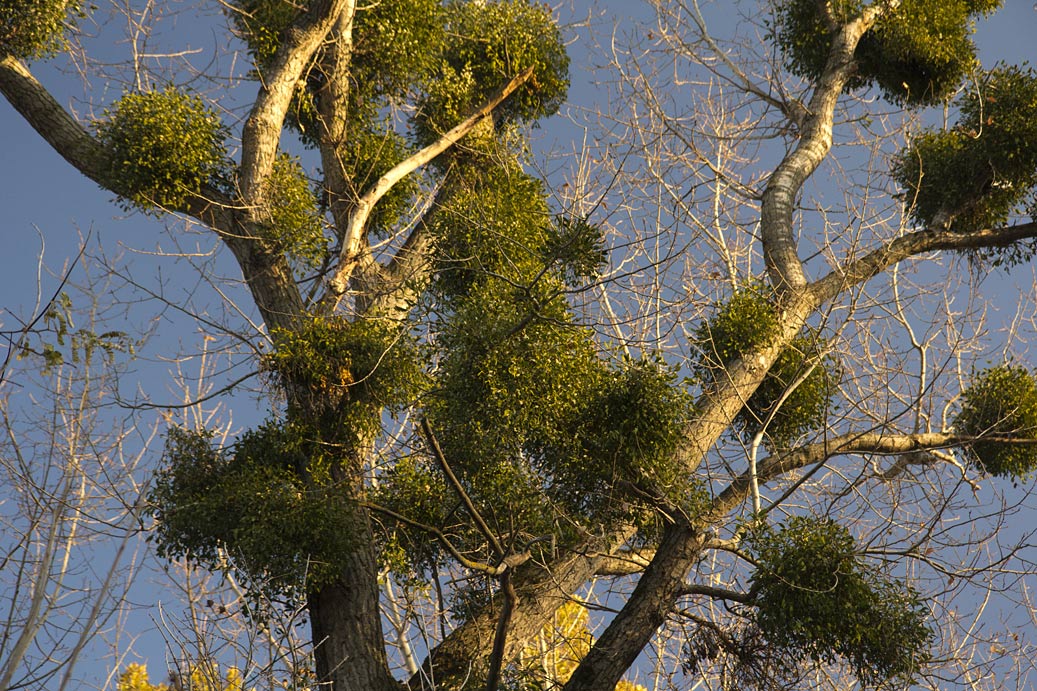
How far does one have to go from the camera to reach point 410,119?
10.8 m

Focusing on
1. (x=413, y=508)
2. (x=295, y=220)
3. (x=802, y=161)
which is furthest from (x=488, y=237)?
(x=802, y=161)

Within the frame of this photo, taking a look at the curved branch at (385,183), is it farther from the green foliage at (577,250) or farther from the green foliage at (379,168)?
the green foliage at (577,250)

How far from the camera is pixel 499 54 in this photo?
11.1m

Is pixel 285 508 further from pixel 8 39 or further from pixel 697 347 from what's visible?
pixel 8 39

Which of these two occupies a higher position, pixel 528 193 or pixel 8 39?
pixel 528 193

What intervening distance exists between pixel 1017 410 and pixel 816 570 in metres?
2.80

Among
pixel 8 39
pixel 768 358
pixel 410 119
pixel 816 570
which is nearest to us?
pixel 816 570

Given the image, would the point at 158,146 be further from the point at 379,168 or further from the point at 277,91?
the point at 379,168

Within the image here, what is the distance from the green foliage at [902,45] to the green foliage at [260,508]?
6069mm

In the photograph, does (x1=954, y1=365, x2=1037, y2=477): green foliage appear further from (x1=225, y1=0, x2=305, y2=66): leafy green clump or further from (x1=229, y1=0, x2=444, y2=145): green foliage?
(x1=225, y1=0, x2=305, y2=66): leafy green clump

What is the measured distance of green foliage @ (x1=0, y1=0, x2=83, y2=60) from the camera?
9.16m

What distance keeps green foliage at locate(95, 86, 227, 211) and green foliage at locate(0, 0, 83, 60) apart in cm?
114

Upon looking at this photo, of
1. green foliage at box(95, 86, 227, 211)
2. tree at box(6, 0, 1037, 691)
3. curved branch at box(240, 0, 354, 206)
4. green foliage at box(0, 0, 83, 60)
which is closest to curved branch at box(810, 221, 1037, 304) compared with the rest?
tree at box(6, 0, 1037, 691)

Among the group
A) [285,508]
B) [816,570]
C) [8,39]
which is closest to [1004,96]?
[816,570]
